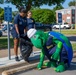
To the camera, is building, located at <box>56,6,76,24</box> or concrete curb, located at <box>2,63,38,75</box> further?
building, located at <box>56,6,76,24</box>

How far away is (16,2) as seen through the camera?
21344 mm

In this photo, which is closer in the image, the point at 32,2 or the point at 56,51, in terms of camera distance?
the point at 56,51

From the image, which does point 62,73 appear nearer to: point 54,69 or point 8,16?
point 54,69

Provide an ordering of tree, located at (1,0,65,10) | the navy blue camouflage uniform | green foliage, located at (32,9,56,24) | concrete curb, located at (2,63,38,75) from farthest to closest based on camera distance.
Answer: green foliage, located at (32,9,56,24) < tree, located at (1,0,65,10) < the navy blue camouflage uniform < concrete curb, located at (2,63,38,75)

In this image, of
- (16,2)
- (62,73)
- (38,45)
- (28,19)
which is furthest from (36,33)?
(16,2)

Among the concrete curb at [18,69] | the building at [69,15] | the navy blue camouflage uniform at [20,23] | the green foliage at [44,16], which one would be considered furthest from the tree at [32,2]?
the building at [69,15]

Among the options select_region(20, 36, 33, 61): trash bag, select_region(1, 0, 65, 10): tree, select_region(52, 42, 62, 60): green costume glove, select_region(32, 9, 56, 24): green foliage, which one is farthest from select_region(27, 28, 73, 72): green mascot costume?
select_region(32, 9, 56, 24): green foliage

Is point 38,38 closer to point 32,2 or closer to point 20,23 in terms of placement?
point 20,23

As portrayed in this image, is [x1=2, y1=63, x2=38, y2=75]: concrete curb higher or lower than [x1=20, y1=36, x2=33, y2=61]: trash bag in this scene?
lower

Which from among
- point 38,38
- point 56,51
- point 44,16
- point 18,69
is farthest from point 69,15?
point 38,38

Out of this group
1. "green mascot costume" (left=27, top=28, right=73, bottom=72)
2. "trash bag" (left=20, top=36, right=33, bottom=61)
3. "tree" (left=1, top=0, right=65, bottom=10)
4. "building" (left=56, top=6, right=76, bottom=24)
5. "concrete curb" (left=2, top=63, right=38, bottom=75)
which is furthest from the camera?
"building" (left=56, top=6, right=76, bottom=24)

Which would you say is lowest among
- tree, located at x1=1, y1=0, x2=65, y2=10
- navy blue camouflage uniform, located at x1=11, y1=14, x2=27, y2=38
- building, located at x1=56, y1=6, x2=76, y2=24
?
building, located at x1=56, y1=6, x2=76, y2=24

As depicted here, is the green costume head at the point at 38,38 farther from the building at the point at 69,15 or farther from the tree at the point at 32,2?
the building at the point at 69,15

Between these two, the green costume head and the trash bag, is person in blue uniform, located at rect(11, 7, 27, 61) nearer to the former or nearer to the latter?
the trash bag
